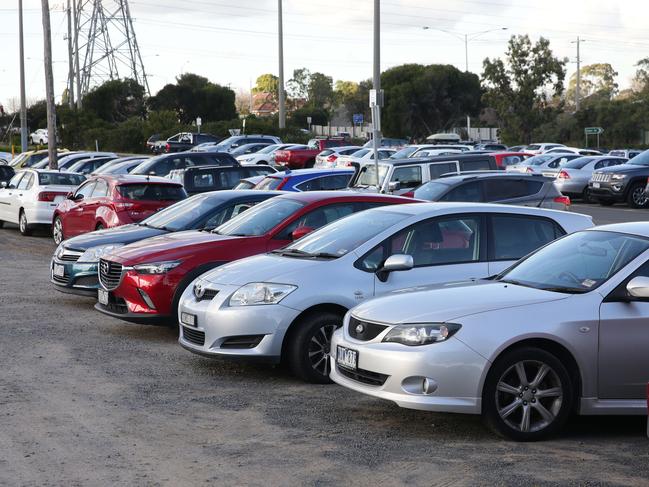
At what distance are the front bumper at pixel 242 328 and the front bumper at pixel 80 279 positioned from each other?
4.20 metres

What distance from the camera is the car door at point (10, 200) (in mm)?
26016

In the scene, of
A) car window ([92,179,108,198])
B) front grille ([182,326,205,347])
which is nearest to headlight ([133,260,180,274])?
front grille ([182,326,205,347])

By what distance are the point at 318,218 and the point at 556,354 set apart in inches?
176

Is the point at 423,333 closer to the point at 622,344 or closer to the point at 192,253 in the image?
the point at 622,344

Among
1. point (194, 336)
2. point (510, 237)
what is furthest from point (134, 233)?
point (510, 237)

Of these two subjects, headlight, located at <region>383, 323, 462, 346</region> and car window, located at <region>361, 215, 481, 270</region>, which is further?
car window, located at <region>361, 215, 481, 270</region>

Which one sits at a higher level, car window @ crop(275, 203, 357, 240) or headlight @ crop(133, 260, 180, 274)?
car window @ crop(275, 203, 357, 240)

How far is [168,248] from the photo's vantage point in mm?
11570

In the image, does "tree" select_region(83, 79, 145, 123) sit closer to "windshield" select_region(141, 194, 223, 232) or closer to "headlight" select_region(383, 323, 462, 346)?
"windshield" select_region(141, 194, 223, 232)

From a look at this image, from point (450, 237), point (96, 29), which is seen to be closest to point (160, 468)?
point (450, 237)

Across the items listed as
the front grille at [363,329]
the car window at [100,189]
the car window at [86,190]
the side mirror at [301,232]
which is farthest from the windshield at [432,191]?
the front grille at [363,329]

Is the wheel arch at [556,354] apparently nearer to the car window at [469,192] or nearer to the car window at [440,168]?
the car window at [469,192]

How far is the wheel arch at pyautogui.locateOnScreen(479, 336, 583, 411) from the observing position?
Result: 7285 mm

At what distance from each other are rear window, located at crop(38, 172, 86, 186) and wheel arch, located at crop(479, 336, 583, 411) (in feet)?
63.2
